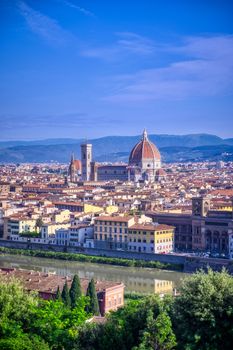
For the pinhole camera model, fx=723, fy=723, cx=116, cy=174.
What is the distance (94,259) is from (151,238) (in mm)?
2737

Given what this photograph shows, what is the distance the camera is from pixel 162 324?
1248cm

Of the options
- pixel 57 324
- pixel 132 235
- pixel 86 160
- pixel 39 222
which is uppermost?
pixel 86 160

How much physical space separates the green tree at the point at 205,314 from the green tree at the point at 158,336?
38 cm

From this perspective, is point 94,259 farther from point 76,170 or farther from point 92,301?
point 76,170

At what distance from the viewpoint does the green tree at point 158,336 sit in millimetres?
12273

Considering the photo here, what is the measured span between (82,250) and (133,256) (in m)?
3.14

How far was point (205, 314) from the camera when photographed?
42.2 ft

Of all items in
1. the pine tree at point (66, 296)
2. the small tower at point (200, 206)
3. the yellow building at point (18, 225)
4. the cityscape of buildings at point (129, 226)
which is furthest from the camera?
the yellow building at point (18, 225)

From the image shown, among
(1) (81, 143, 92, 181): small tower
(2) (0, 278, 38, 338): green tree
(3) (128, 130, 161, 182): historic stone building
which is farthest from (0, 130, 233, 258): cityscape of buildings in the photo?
(1) (81, 143, 92, 181): small tower

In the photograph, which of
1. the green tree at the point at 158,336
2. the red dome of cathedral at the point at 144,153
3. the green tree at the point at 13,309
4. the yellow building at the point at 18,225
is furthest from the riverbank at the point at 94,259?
the red dome of cathedral at the point at 144,153

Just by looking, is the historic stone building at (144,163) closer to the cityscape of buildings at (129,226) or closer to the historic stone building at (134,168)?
the historic stone building at (134,168)

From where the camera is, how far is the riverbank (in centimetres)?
2979

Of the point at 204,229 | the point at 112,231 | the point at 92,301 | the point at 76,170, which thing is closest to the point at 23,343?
the point at 92,301

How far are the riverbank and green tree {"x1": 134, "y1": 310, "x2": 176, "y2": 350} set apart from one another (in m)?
16.9
